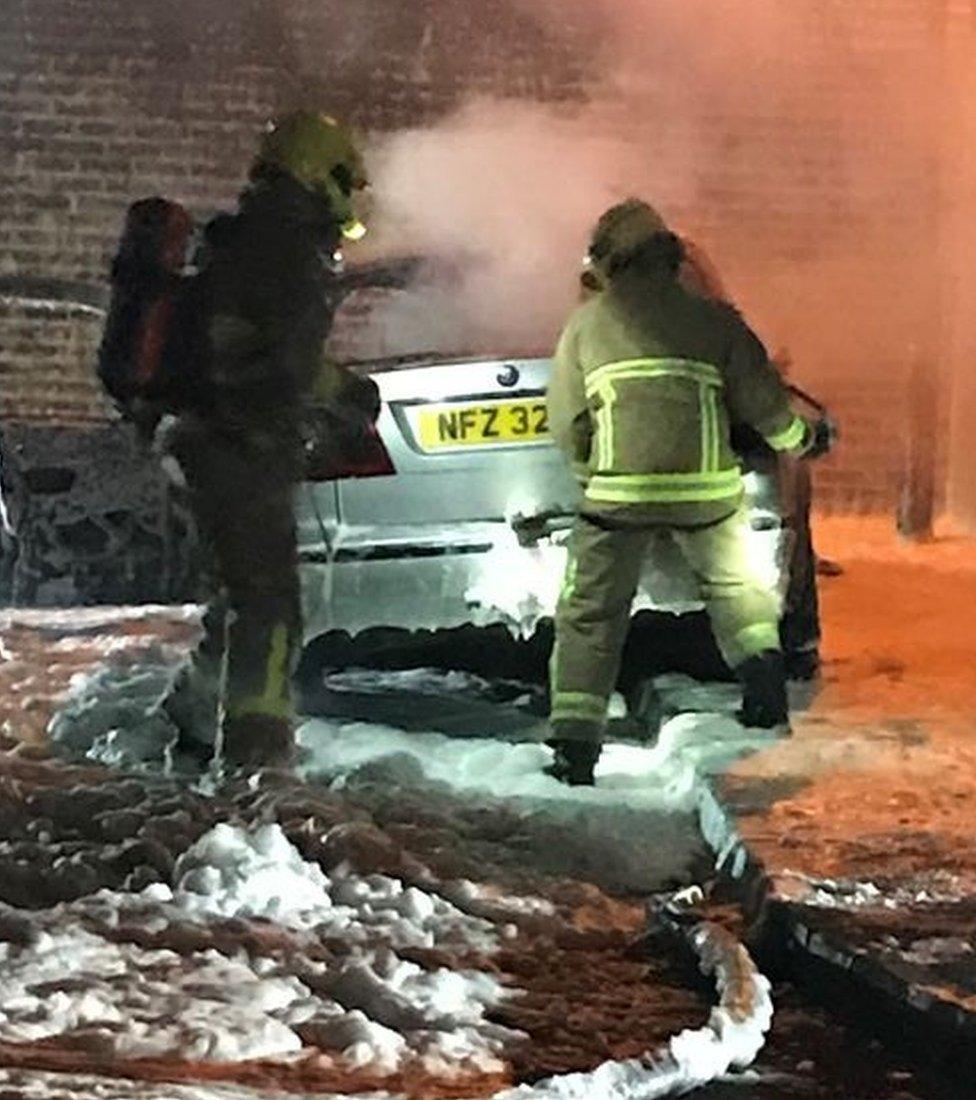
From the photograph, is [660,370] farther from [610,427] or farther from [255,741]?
[255,741]

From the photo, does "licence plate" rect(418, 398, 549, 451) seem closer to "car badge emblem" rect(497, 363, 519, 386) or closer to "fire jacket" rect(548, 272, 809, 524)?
"car badge emblem" rect(497, 363, 519, 386)

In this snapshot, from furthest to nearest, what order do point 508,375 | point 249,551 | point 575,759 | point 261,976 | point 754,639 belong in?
1. point 508,375
2. point 754,639
3. point 575,759
4. point 249,551
5. point 261,976

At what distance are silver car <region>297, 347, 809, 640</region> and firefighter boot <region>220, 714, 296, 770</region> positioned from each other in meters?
0.45

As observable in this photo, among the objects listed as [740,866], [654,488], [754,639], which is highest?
[654,488]

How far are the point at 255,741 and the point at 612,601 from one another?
1135 mm

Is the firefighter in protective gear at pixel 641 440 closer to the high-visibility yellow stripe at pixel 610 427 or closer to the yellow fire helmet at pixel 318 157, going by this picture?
the high-visibility yellow stripe at pixel 610 427

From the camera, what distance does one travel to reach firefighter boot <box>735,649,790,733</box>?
5.96 meters

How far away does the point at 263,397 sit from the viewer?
18.6 feet

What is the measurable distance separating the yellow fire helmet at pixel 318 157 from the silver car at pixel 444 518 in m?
0.68

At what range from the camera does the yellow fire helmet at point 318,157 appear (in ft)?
18.5

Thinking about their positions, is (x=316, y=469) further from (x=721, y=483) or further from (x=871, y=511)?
(x=871, y=511)

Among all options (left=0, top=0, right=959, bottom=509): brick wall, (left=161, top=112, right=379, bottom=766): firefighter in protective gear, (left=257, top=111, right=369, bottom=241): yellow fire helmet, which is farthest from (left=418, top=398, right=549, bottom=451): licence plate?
(left=0, top=0, right=959, bottom=509): brick wall

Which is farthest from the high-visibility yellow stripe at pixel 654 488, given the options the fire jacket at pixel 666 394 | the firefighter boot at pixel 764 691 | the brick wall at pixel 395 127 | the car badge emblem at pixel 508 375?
the brick wall at pixel 395 127

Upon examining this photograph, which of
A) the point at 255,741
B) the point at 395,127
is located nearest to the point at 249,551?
the point at 255,741
